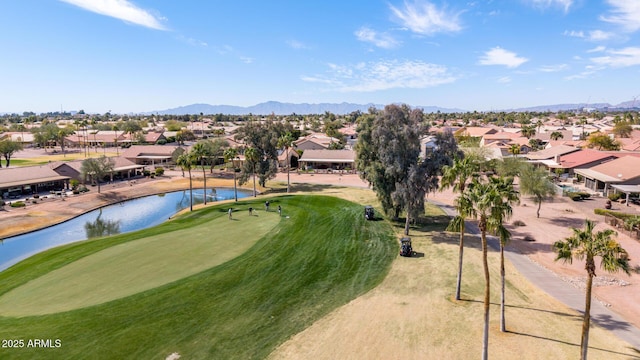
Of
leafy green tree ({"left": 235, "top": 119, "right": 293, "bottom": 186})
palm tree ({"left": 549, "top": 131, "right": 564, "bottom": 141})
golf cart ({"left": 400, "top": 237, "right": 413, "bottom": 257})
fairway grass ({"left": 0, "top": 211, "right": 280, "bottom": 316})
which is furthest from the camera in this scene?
palm tree ({"left": 549, "top": 131, "right": 564, "bottom": 141})

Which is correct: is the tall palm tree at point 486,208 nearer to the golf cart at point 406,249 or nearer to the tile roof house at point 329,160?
the golf cart at point 406,249

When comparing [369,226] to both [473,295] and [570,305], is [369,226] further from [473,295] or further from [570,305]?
[570,305]

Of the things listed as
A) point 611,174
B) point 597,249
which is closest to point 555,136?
point 611,174

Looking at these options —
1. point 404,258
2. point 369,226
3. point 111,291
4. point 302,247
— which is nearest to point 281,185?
point 369,226

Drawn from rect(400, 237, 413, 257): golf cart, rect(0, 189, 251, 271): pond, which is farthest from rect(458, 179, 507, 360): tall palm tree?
rect(0, 189, 251, 271): pond

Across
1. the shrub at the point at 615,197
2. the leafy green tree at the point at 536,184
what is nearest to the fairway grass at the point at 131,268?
the leafy green tree at the point at 536,184

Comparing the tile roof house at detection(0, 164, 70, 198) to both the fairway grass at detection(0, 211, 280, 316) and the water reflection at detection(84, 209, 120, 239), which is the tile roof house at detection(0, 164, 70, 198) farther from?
the fairway grass at detection(0, 211, 280, 316)

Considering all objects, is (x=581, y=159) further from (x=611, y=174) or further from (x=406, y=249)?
(x=406, y=249)
